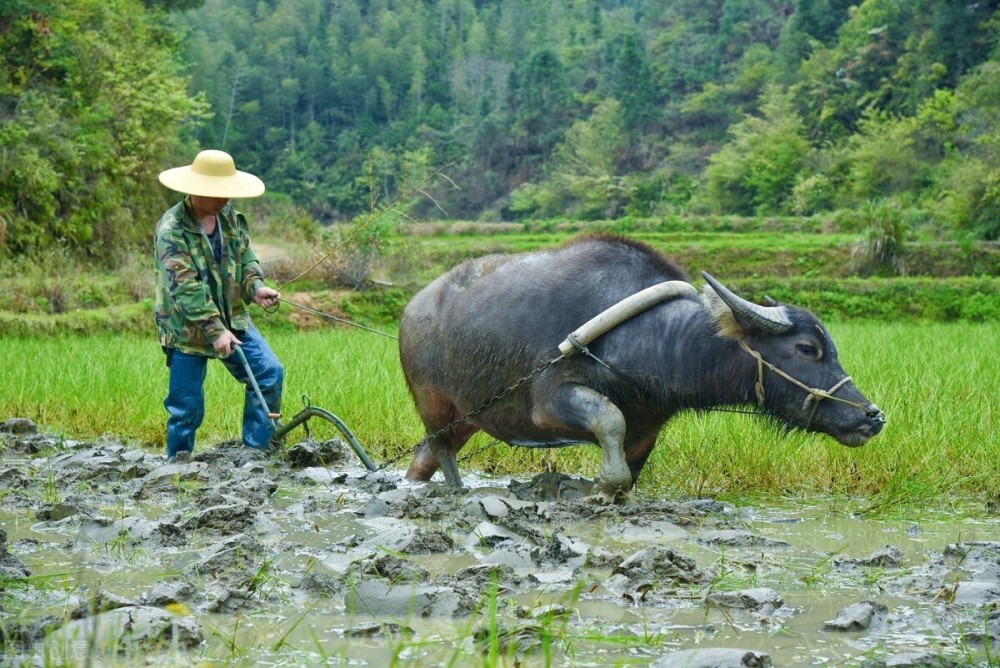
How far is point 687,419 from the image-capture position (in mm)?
5742

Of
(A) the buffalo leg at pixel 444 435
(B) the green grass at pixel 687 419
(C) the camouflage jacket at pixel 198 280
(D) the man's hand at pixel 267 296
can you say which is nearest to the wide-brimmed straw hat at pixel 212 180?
(C) the camouflage jacket at pixel 198 280

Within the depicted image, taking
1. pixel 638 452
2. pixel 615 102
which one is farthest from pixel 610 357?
pixel 615 102

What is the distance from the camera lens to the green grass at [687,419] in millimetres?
4668

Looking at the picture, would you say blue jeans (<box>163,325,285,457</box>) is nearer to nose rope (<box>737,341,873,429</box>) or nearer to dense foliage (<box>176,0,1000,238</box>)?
nose rope (<box>737,341,873,429</box>)

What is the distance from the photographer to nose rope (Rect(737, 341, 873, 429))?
4.05m

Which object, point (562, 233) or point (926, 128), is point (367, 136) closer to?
point (562, 233)

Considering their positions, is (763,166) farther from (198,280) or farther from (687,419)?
(198,280)

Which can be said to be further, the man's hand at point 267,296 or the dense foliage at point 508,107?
the dense foliage at point 508,107

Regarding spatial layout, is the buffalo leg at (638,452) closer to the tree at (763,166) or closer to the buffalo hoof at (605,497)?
the buffalo hoof at (605,497)

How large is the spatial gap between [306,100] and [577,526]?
54.7m

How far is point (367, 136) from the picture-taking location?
5234cm

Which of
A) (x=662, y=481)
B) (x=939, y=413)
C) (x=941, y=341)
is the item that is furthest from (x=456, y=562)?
(x=941, y=341)

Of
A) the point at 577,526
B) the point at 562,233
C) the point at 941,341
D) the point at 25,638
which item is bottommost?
the point at 562,233

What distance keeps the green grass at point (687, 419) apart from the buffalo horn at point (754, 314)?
16.1 inches
